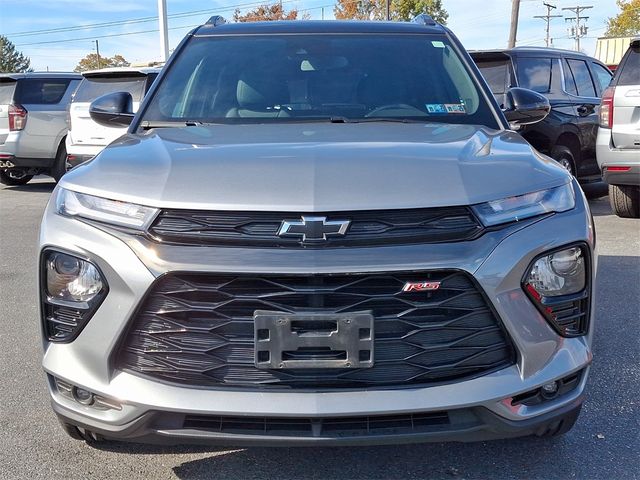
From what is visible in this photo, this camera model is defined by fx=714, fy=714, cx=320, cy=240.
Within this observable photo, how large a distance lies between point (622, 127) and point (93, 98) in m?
6.49

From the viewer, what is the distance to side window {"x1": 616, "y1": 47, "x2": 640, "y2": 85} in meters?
7.39

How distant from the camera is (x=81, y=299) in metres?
2.31

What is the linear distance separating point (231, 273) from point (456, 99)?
6.16ft

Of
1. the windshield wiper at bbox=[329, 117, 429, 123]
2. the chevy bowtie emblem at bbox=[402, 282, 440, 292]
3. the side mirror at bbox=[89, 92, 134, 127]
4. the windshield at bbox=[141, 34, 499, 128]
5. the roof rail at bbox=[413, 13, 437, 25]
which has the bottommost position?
the chevy bowtie emblem at bbox=[402, 282, 440, 292]

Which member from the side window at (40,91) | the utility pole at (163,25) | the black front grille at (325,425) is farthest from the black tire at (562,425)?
the utility pole at (163,25)

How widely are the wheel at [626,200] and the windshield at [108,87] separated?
19.5ft

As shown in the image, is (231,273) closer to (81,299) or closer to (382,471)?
(81,299)

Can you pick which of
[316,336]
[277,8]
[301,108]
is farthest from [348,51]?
[277,8]

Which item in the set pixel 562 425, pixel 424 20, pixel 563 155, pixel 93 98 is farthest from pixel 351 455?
pixel 93 98

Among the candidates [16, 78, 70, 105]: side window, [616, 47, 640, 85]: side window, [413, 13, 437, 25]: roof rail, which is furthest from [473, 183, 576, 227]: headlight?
[16, 78, 70, 105]: side window

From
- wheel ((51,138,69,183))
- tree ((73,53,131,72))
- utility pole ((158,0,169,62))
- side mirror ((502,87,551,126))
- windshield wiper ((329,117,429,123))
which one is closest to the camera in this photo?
windshield wiper ((329,117,429,123))

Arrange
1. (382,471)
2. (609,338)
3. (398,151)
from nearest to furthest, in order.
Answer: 1. (398,151)
2. (382,471)
3. (609,338)

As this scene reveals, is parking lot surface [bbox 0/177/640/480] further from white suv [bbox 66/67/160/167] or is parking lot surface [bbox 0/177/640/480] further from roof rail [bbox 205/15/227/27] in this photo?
white suv [bbox 66/67/160/167]

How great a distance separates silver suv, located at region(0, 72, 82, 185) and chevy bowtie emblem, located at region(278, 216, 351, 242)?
10.7m
